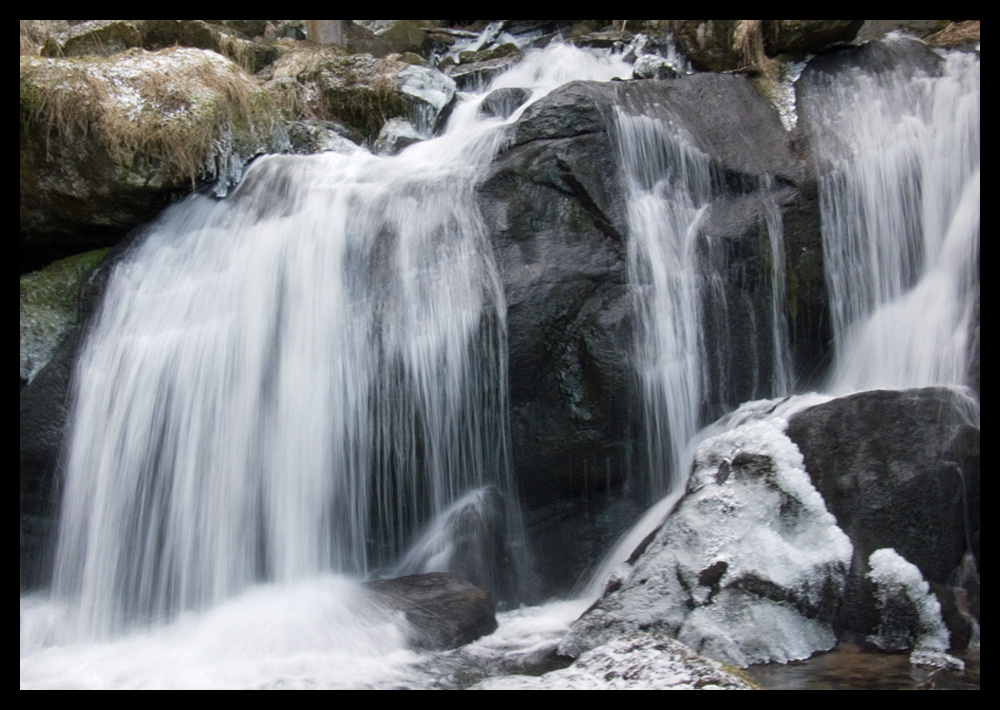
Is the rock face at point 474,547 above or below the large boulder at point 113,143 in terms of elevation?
below

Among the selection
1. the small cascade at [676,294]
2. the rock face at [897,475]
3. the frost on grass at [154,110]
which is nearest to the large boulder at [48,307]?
the frost on grass at [154,110]

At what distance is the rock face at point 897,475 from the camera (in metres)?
3.68

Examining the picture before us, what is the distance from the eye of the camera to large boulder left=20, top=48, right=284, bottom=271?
5879mm

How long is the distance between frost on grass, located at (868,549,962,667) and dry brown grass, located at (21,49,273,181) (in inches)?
210

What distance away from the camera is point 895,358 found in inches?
188

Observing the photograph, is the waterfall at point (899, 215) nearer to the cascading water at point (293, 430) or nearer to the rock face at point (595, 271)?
the rock face at point (595, 271)

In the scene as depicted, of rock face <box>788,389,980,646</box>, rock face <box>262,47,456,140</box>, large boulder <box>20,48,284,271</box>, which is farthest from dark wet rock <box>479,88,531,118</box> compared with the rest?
rock face <box>788,389,980,646</box>

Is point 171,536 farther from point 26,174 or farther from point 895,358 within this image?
point 895,358

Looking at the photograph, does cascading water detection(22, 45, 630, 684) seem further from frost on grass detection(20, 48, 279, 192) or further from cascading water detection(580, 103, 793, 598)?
frost on grass detection(20, 48, 279, 192)

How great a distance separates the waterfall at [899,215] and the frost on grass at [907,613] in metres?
1.43

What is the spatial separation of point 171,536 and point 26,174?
3.06 meters

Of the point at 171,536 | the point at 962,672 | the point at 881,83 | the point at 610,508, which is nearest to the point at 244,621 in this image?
the point at 171,536

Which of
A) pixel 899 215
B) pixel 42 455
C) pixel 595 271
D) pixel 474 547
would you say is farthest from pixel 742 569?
pixel 42 455

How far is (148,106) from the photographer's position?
6.10 metres
